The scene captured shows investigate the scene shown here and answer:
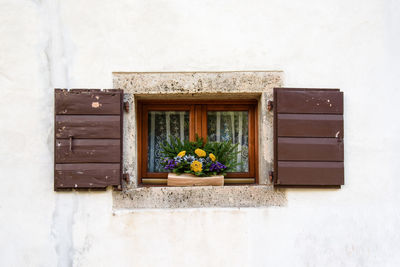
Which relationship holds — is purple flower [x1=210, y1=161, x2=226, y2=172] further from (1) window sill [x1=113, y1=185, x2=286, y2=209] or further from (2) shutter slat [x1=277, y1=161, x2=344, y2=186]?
(2) shutter slat [x1=277, y1=161, x2=344, y2=186]

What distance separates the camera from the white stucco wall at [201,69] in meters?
2.68

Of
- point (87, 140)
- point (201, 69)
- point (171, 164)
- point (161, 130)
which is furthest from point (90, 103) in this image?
point (201, 69)

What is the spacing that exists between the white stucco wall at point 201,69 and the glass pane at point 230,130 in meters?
0.50

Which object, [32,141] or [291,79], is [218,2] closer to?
[291,79]

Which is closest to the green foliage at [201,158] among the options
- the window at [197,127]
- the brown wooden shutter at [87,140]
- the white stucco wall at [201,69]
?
the window at [197,127]

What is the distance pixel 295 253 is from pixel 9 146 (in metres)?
2.49

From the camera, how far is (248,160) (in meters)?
3.01

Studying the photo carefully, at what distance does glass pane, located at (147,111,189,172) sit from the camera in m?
3.02

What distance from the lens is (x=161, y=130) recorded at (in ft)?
9.99

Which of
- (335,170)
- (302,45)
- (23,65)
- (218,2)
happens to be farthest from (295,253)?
(23,65)

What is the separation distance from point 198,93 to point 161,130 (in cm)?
54

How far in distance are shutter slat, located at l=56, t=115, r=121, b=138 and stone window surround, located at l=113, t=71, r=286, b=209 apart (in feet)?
0.46

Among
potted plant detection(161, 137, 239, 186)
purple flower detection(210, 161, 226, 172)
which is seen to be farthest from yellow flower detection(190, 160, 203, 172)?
purple flower detection(210, 161, 226, 172)

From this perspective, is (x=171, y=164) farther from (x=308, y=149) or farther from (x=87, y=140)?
(x=308, y=149)
